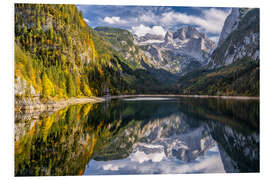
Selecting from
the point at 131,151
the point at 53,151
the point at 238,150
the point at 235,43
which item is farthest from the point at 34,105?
the point at 235,43

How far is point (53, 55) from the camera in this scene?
49094 mm

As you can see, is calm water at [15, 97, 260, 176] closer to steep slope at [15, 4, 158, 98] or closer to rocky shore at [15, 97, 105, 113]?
rocky shore at [15, 97, 105, 113]

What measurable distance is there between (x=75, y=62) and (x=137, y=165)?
5640 cm

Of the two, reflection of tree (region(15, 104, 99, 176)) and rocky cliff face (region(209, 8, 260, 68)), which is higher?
rocky cliff face (region(209, 8, 260, 68))

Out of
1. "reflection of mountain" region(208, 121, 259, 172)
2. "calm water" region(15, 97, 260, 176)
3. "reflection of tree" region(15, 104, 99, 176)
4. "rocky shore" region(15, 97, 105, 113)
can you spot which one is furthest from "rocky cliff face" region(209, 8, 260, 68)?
"reflection of tree" region(15, 104, 99, 176)

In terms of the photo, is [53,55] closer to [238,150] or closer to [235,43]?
[238,150]

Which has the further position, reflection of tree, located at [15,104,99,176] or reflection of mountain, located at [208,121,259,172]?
reflection of mountain, located at [208,121,259,172]

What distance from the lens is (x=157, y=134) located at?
54.4 ft

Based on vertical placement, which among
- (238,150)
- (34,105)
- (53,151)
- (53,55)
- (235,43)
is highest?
(235,43)

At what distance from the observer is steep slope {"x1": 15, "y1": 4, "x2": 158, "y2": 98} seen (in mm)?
26114

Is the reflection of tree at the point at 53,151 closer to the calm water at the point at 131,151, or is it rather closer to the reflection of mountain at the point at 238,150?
the calm water at the point at 131,151

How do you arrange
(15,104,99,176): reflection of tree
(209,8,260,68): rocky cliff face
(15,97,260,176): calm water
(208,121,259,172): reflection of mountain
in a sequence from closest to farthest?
(15,104,99,176): reflection of tree → (15,97,260,176): calm water → (208,121,259,172): reflection of mountain → (209,8,260,68): rocky cliff face
